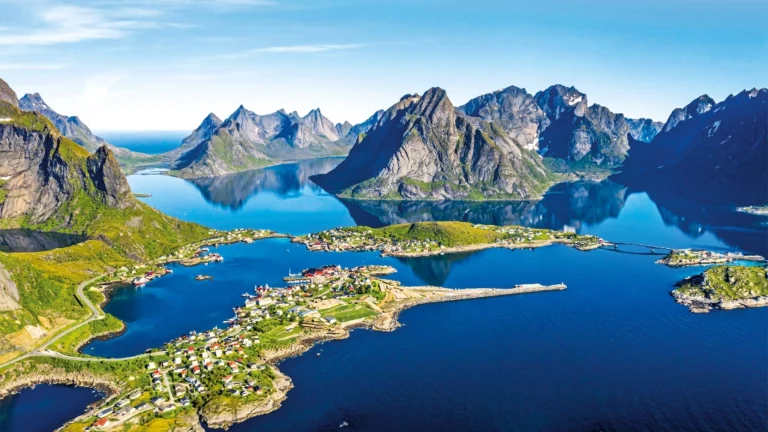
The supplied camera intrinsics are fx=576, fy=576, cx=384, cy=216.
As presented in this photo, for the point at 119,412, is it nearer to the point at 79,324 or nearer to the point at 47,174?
the point at 79,324

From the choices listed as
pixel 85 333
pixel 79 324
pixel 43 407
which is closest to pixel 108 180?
pixel 79 324

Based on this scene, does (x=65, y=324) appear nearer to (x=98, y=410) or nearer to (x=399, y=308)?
(x=98, y=410)

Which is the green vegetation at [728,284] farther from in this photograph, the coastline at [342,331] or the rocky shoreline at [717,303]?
the coastline at [342,331]

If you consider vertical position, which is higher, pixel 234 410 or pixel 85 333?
pixel 85 333

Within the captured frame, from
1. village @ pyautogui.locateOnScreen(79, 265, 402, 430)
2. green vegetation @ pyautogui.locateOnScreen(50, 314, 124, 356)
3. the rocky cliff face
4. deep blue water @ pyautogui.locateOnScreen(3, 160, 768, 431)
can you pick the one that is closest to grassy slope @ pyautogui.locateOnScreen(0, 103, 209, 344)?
the rocky cliff face

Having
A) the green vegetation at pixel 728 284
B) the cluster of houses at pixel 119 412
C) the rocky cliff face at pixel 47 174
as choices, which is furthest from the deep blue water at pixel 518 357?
the rocky cliff face at pixel 47 174

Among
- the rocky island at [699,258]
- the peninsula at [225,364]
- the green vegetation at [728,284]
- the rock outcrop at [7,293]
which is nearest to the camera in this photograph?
the peninsula at [225,364]
